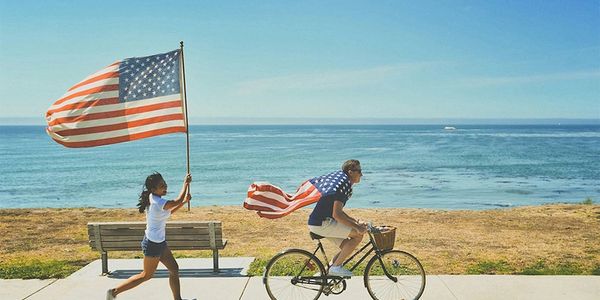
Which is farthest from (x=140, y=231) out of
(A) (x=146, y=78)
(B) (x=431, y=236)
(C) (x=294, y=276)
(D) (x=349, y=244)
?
(B) (x=431, y=236)

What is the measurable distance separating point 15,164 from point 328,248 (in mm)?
62556

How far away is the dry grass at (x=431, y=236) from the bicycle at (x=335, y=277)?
2328 mm

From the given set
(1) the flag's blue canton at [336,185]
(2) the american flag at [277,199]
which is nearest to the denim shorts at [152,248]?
(2) the american flag at [277,199]

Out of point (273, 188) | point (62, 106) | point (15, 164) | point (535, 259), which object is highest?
point (62, 106)

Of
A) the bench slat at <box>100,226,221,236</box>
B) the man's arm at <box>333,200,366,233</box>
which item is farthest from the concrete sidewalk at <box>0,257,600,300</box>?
the man's arm at <box>333,200,366,233</box>

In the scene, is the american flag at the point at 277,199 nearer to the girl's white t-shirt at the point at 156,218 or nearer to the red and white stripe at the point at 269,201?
the red and white stripe at the point at 269,201

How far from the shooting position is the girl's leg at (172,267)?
612 centimetres

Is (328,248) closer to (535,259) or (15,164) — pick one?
(535,259)

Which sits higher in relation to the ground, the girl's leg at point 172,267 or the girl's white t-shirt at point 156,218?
the girl's white t-shirt at point 156,218

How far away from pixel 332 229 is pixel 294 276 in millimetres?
779

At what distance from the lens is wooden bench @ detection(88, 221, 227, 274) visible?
26.1 feet

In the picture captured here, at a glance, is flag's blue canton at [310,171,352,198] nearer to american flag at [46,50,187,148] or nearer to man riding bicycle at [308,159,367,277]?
man riding bicycle at [308,159,367,277]

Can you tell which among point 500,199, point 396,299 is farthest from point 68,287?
point 500,199

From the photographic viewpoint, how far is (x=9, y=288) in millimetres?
7297
